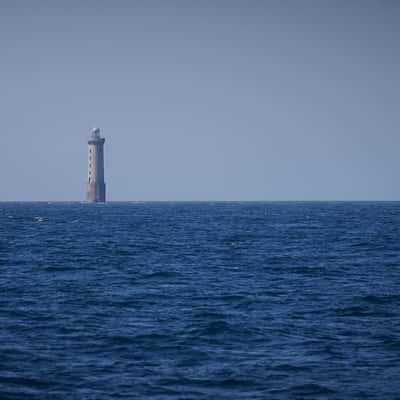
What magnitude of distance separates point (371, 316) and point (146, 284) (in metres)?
11.4

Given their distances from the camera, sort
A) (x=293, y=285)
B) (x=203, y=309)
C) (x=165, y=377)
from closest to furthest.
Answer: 1. (x=165, y=377)
2. (x=203, y=309)
3. (x=293, y=285)

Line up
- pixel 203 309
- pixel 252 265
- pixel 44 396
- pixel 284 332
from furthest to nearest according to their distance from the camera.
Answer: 1. pixel 252 265
2. pixel 203 309
3. pixel 284 332
4. pixel 44 396

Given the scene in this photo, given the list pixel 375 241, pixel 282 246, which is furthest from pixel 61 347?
pixel 375 241

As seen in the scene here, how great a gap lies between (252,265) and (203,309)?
48.6 feet

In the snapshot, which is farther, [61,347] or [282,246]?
[282,246]

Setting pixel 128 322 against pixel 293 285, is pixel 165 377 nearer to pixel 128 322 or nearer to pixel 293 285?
pixel 128 322

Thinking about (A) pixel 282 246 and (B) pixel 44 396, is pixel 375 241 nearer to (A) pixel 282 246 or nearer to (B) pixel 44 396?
(A) pixel 282 246

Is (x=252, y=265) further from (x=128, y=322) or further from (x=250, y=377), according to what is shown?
(x=250, y=377)

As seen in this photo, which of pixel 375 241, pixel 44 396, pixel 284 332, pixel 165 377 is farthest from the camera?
pixel 375 241

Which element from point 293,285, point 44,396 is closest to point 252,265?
point 293,285

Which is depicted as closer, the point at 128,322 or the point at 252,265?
the point at 128,322

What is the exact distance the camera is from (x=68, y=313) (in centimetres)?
2233

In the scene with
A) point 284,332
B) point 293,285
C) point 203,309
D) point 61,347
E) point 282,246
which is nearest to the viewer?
point 61,347

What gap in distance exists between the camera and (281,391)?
14.1 meters
